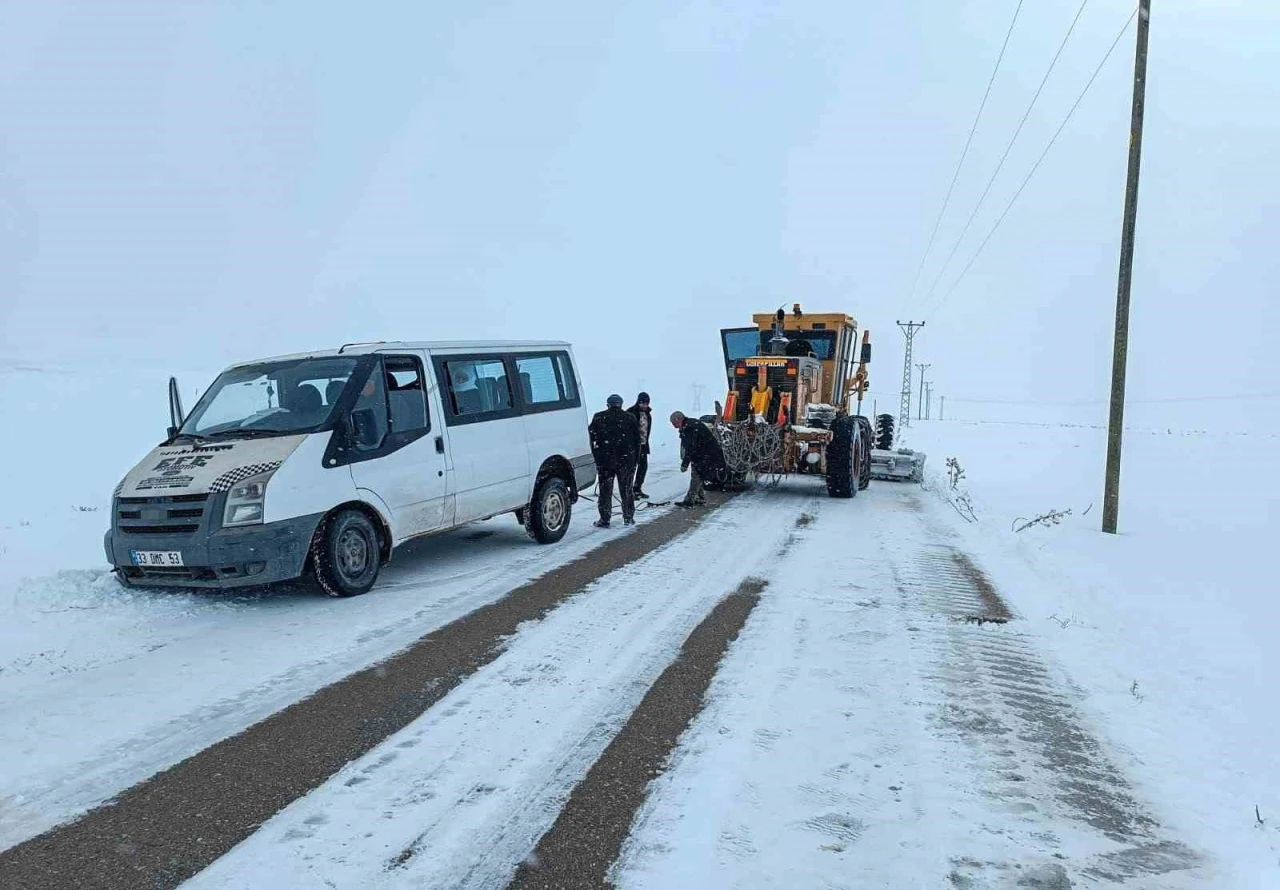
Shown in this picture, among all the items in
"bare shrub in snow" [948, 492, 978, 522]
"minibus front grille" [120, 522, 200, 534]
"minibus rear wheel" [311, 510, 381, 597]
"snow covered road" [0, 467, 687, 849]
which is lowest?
"snow covered road" [0, 467, 687, 849]

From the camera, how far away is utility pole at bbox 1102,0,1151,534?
401 inches

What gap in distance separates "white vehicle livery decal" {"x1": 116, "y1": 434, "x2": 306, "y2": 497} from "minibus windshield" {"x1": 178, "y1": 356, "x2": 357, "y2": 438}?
0.19 metres

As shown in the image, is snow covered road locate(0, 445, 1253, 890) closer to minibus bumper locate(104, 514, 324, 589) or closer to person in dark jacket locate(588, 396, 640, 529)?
minibus bumper locate(104, 514, 324, 589)

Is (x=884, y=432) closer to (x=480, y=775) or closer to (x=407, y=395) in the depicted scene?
(x=407, y=395)

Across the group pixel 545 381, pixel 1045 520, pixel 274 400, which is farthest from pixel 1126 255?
pixel 274 400

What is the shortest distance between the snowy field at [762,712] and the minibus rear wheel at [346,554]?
24 centimetres

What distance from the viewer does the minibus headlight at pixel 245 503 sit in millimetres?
5477

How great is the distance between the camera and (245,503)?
216 inches

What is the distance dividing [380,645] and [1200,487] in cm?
1911

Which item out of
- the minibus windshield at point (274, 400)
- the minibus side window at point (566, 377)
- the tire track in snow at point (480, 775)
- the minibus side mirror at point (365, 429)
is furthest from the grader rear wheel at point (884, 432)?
the minibus windshield at point (274, 400)

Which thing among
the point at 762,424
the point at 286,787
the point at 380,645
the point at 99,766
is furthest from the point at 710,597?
the point at 762,424

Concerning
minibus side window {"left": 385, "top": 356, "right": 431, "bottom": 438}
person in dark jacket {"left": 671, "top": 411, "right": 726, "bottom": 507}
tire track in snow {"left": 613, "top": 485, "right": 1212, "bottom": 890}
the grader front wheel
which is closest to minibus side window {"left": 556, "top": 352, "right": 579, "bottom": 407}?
minibus side window {"left": 385, "top": 356, "right": 431, "bottom": 438}

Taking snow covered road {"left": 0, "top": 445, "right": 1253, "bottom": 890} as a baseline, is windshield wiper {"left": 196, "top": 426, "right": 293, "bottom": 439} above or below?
above

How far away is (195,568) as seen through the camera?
5.51m
